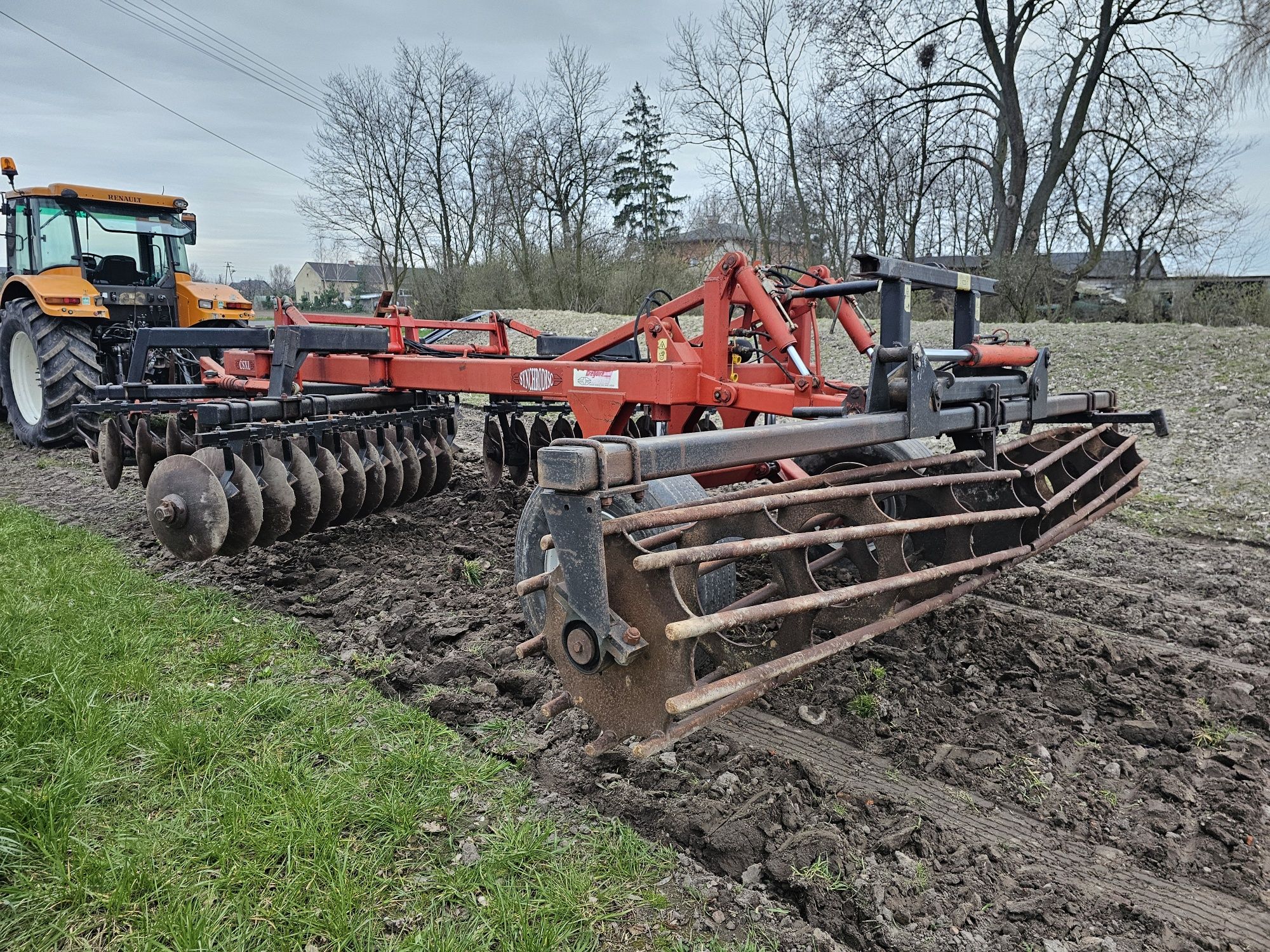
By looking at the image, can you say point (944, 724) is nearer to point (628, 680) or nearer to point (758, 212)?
point (628, 680)

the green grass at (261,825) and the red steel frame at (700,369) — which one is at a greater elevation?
the red steel frame at (700,369)

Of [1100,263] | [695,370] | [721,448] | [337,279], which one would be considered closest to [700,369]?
[695,370]

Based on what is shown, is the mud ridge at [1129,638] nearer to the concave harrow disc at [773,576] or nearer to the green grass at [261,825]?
the concave harrow disc at [773,576]

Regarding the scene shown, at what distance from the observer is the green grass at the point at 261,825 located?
78.0 inches

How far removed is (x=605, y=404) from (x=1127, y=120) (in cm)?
1614

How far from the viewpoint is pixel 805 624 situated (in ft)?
7.82

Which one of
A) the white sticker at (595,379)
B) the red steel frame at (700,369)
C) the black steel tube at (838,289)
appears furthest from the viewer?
the white sticker at (595,379)

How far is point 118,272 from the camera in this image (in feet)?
29.5

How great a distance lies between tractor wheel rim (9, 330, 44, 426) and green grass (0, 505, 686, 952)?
7046mm

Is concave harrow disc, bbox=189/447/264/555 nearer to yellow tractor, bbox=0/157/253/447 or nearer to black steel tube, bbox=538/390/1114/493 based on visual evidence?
black steel tube, bbox=538/390/1114/493

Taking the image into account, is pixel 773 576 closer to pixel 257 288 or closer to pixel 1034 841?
pixel 1034 841

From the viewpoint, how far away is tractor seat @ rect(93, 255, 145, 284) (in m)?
8.87

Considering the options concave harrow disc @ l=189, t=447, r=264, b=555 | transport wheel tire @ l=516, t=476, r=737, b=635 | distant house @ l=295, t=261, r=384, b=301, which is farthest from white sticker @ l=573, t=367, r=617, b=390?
distant house @ l=295, t=261, r=384, b=301

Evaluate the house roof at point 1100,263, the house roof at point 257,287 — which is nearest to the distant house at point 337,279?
the house roof at point 257,287
